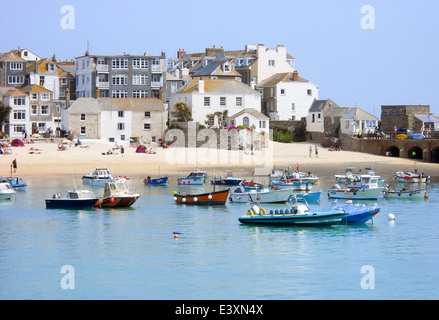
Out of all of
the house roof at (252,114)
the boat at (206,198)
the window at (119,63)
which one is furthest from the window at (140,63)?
the boat at (206,198)

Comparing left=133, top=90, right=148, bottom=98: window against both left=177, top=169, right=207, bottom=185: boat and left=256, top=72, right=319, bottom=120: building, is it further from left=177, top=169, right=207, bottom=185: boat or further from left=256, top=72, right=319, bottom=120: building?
left=177, top=169, right=207, bottom=185: boat

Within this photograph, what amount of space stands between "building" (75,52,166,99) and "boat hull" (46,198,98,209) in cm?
5120

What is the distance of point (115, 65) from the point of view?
347 ft

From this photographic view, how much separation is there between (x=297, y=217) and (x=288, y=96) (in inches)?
2666

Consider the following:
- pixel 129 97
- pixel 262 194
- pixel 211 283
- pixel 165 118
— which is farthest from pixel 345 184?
pixel 129 97

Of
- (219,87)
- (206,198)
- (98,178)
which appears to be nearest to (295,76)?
(219,87)

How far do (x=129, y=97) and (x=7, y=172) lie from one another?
34389 millimetres

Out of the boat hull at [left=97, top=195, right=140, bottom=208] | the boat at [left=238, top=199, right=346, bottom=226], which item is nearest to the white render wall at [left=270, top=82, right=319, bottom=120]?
the boat hull at [left=97, top=195, right=140, bottom=208]

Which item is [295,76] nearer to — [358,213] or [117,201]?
[117,201]

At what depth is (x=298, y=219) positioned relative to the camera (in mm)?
46406

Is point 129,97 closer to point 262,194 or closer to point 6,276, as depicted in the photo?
point 262,194

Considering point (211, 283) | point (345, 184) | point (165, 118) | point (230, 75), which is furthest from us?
point (230, 75)

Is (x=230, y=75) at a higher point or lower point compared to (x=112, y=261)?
higher
